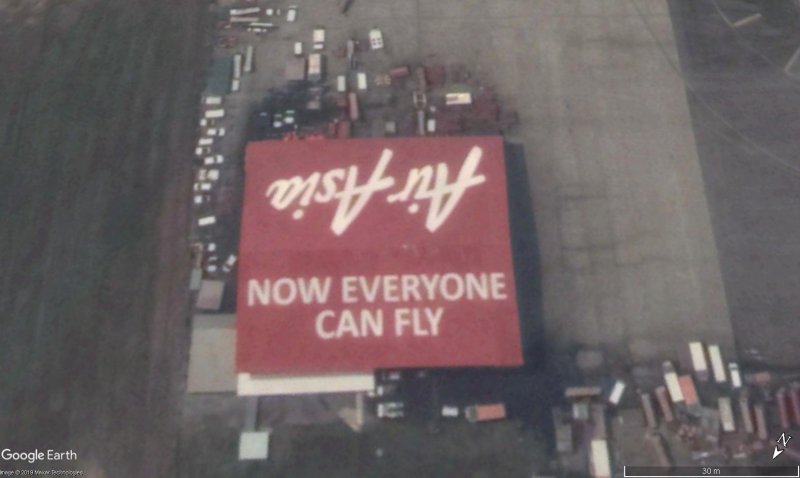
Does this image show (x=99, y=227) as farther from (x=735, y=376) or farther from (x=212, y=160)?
(x=735, y=376)

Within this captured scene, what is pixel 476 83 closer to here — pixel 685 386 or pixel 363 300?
pixel 363 300

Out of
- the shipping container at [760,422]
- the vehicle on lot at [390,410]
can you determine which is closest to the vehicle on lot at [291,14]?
the vehicle on lot at [390,410]

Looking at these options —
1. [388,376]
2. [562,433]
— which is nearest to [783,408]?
[562,433]

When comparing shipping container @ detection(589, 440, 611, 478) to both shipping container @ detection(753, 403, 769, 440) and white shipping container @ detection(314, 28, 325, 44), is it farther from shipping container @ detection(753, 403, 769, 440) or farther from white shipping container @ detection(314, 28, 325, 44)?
white shipping container @ detection(314, 28, 325, 44)

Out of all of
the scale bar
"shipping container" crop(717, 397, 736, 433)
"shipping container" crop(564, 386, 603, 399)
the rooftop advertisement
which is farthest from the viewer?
"shipping container" crop(564, 386, 603, 399)

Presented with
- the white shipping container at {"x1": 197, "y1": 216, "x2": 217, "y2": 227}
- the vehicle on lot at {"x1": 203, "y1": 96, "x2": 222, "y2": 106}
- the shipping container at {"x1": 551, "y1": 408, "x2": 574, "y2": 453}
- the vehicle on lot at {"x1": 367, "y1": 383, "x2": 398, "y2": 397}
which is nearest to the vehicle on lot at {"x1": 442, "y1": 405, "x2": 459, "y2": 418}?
the vehicle on lot at {"x1": 367, "y1": 383, "x2": 398, "y2": 397}

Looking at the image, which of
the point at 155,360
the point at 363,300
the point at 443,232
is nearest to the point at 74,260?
the point at 155,360

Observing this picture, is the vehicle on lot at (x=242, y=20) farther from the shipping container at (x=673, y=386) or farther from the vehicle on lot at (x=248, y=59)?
the shipping container at (x=673, y=386)
